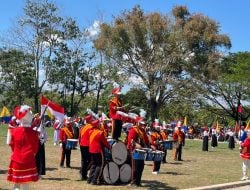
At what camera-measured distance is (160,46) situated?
50.1 metres

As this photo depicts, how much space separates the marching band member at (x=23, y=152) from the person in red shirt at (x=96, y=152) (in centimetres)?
369

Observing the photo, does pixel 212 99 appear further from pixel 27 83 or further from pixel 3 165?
pixel 3 165

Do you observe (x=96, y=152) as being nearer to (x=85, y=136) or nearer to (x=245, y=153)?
(x=85, y=136)

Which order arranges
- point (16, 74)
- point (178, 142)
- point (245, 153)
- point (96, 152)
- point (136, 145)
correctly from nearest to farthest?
point (96, 152), point (136, 145), point (245, 153), point (178, 142), point (16, 74)

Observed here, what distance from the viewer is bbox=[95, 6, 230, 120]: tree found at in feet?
165

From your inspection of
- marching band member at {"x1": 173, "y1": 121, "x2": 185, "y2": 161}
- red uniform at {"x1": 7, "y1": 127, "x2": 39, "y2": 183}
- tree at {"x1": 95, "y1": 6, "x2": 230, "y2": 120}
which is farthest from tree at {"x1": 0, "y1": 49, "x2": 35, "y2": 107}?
red uniform at {"x1": 7, "y1": 127, "x2": 39, "y2": 183}

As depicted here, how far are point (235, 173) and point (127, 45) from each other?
33.6m

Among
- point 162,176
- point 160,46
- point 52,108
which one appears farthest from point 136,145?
point 160,46

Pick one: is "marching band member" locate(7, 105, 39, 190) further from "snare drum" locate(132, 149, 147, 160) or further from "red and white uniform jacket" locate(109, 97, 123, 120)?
"red and white uniform jacket" locate(109, 97, 123, 120)

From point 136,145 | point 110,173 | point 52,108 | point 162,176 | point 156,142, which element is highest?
point 52,108

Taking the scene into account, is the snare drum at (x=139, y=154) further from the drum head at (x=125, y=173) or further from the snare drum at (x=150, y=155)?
the drum head at (x=125, y=173)

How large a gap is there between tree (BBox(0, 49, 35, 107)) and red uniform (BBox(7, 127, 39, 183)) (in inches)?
1805

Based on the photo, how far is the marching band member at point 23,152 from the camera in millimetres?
9680

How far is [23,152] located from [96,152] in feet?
12.8
